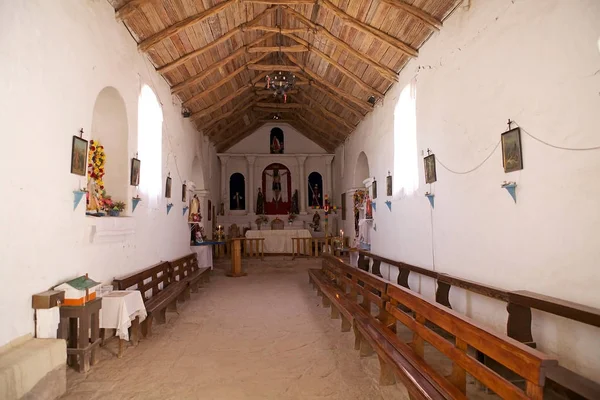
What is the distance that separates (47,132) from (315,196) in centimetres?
1390

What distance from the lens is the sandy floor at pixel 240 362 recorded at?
11.4 feet

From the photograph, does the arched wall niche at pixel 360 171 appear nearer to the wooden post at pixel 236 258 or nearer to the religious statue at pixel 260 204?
the wooden post at pixel 236 258

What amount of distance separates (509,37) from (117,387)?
540 cm

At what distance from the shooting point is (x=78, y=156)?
4363 millimetres

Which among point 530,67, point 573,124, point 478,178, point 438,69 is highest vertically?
point 438,69

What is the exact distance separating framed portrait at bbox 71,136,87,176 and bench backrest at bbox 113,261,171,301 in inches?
63.7

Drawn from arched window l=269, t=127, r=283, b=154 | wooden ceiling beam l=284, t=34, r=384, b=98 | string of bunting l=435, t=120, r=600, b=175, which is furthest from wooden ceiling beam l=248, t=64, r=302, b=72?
Result: arched window l=269, t=127, r=283, b=154

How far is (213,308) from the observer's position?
6859 mm

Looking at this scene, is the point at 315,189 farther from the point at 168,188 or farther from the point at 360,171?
the point at 168,188

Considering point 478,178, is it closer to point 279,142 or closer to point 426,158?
point 426,158

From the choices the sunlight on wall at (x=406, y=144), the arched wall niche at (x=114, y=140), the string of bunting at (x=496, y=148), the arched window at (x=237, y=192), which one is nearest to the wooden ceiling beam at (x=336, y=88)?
the sunlight on wall at (x=406, y=144)

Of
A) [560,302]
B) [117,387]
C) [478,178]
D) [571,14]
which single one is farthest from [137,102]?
[560,302]

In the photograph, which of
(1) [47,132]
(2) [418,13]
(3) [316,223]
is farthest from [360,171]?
(1) [47,132]

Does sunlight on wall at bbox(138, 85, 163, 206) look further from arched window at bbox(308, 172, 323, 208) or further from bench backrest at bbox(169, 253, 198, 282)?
arched window at bbox(308, 172, 323, 208)
